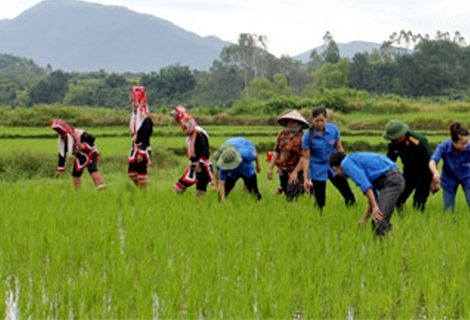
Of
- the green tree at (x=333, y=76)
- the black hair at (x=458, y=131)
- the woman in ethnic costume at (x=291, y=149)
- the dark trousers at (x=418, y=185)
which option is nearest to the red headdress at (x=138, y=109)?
the woman in ethnic costume at (x=291, y=149)

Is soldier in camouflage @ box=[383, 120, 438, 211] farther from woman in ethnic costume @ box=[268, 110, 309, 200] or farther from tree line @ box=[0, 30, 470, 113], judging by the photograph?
tree line @ box=[0, 30, 470, 113]

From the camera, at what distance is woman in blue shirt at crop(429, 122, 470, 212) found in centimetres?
526

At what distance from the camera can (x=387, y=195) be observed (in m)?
4.71

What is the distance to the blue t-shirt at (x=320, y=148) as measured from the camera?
5820 millimetres

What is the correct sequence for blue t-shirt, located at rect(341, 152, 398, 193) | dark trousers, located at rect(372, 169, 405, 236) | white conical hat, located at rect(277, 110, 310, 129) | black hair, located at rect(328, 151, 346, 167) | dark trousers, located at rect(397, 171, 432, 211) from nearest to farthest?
blue t-shirt, located at rect(341, 152, 398, 193)
black hair, located at rect(328, 151, 346, 167)
dark trousers, located at rect(372, 169, 405, 236)
dark trousers, located at rect(397, 171, 432, 211)
white conical hat, located at rect(277, 110, 310, 129)

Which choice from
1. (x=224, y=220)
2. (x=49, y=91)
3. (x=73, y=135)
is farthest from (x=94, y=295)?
(x=49, y=91)

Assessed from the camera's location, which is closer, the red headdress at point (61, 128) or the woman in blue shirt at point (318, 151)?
the woman in blue shirt at point (318, 151)

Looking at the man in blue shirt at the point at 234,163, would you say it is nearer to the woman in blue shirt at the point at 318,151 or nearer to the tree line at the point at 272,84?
the woman in blue shirt at the point at 318,151

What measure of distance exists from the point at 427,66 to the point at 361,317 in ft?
134

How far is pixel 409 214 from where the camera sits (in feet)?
18.5

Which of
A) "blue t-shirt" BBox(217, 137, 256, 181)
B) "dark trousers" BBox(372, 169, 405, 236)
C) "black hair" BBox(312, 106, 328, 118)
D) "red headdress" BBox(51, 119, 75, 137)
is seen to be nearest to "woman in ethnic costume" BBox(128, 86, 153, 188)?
"red headdress" BBox(51, 119, 75, 137)

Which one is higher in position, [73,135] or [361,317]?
[73,135]

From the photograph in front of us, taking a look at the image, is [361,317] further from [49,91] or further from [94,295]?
[49,91]

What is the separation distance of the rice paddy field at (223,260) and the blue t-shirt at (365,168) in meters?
0.41
